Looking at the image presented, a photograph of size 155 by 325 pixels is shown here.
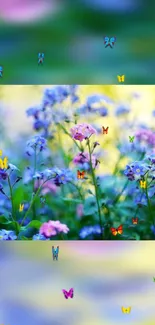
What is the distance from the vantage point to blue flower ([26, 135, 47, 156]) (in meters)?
1.85

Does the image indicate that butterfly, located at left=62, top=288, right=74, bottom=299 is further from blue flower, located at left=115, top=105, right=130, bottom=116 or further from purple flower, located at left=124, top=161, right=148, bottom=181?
blue flower, located at left=115, top=105, right=130, bottom=116

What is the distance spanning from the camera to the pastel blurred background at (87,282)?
183cm

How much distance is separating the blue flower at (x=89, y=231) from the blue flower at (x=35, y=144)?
0.35 m

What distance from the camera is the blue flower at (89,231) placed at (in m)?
1.85

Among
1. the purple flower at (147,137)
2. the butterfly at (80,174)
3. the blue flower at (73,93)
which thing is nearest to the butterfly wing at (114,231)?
the butterfly at (80,174)

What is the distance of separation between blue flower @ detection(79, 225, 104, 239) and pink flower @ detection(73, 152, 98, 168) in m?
0.24

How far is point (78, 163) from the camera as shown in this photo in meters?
1.86

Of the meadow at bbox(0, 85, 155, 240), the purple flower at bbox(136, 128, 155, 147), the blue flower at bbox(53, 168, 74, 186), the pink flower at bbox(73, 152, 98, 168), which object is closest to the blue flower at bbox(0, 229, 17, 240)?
the meadow at bbox(0, 85, 155, 240)

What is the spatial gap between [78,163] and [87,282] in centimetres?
45

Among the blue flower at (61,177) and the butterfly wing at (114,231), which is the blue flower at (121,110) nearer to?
the blue flower at (61,177)

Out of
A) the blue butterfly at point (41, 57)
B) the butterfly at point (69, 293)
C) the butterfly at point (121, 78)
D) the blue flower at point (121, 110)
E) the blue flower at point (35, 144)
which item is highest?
the blue butterfly at point (41, 57)

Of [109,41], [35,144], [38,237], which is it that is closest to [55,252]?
[38,237]

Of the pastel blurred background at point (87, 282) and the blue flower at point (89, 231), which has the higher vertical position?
the blue flower at point (89, 231)

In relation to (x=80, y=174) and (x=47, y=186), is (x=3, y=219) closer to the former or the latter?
(x=47, y=186)
